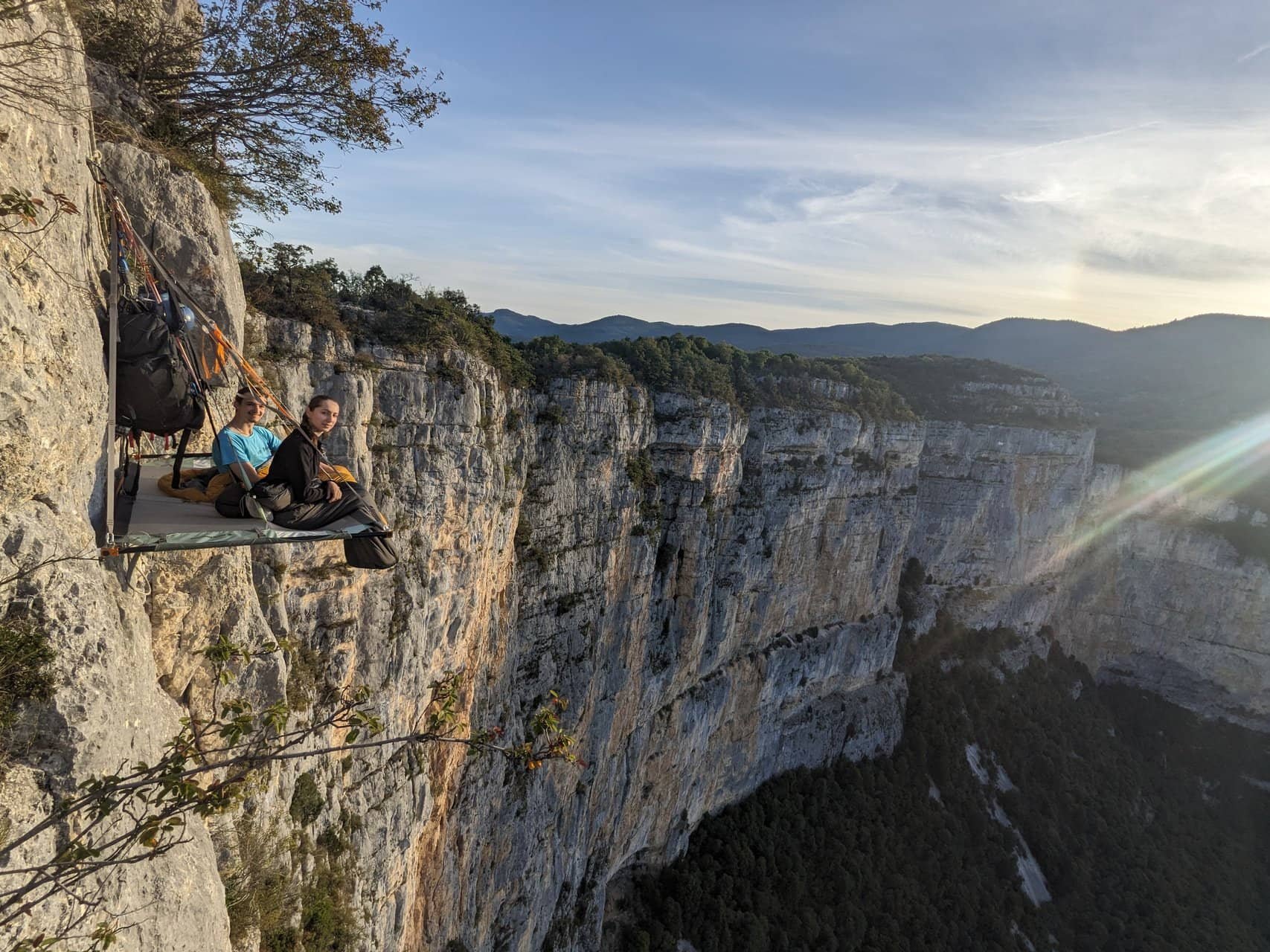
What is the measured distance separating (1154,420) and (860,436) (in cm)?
7809

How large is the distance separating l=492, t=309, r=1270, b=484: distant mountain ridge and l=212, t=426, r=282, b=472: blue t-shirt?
61.2 meters

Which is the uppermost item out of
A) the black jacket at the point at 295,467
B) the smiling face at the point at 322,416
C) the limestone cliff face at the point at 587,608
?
the smiling face at the point at 322,416

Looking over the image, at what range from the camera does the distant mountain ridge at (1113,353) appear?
8019cm

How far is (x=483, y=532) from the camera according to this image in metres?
15.1

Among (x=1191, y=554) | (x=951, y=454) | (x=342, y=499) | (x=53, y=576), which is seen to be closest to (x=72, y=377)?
(x=53, y=576)

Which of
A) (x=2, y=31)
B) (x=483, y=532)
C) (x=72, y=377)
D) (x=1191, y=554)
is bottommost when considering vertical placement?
(x=1191, y=554)

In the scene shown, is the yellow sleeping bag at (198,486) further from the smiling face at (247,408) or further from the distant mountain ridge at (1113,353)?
the distant mountain ridge at (1113,353)

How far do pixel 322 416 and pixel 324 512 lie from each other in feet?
3.70

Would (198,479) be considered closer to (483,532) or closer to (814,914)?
(483,532)

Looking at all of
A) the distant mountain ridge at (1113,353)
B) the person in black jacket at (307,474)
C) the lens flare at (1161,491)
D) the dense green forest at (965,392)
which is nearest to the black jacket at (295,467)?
the person in black jacket at (307,474)

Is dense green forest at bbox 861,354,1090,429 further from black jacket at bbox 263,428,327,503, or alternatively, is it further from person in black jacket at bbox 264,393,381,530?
black jacket at bbox 263,428,327,503

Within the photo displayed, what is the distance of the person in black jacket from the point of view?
21.4 feet

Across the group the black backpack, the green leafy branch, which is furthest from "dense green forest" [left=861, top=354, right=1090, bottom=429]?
the green leafy branch

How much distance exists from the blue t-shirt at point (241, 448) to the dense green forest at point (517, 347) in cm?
517
